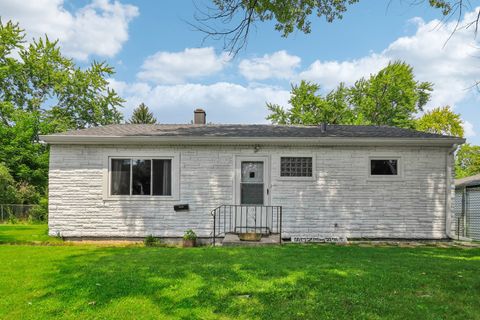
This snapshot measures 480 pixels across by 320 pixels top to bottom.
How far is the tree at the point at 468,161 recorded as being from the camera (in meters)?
→ 32.0

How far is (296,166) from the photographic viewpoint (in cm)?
1019

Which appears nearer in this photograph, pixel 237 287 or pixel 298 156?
pixel 237 287

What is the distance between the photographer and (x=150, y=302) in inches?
165

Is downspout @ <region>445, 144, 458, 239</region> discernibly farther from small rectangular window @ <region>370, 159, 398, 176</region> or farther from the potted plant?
the potted plant

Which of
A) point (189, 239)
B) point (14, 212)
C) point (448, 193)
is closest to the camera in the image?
point (189, 239)

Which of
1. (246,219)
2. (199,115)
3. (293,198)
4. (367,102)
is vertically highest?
(367,102)

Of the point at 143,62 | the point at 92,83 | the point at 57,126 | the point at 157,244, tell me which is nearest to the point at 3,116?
the point at 57,126

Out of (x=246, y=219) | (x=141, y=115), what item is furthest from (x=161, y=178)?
(x=141, y=115)

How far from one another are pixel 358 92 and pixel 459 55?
30.3 meters

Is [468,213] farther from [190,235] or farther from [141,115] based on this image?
[141,115]

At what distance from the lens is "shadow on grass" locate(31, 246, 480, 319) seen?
3.91 meters

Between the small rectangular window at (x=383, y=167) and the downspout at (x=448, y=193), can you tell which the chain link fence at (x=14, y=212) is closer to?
the small rectangular window at (x=383, y=167)

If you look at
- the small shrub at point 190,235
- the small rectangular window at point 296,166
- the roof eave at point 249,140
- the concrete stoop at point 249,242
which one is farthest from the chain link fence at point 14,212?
the small rectangular window at point 296,166

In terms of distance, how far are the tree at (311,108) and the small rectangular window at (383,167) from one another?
2291cm
